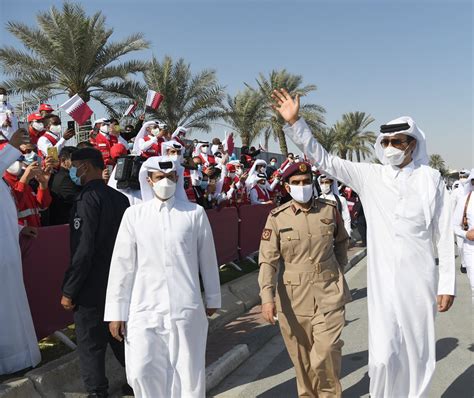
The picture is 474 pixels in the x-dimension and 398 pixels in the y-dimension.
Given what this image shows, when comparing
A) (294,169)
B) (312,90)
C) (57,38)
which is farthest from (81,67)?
(294,169)

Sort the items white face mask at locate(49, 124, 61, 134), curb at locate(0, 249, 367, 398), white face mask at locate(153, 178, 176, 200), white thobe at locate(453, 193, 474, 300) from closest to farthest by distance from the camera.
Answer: white face mask at locate(153, 178, 176, 200) → curb at locate(0, 249, 367, 398) → white thobe at locate(453, 193, 474, 300) → white face mask at locate(49, 124, 61, 134)

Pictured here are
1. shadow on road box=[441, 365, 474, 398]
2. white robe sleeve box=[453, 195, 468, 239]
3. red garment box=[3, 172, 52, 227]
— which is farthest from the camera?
white robe sleeve box=[453, 195, 468, 239]

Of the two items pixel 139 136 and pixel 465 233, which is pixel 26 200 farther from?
pixel 465 233

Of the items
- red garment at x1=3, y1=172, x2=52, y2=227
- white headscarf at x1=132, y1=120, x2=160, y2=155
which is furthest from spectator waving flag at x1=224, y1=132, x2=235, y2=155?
red garment at x1=3, y1=172, x2=52, y2=227

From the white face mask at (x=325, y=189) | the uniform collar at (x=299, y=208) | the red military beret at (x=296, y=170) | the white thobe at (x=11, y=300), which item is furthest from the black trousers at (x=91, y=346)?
the white face mask at (x=325, y=189)

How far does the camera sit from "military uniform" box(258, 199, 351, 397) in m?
4.17

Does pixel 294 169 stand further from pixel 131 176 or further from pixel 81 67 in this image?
pixel 81 67

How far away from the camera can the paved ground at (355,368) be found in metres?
4.79

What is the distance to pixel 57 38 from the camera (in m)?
17.7

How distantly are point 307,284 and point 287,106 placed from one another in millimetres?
1406

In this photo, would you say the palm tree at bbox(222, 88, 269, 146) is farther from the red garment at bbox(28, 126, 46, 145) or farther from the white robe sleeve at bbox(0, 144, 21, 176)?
the white robe sleeve at bbox(0, 144, 21, 176)

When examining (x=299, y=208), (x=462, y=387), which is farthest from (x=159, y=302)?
(x=462, y=387)

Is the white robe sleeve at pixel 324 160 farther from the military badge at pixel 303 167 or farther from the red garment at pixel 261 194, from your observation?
the red garment at pixel 261 194

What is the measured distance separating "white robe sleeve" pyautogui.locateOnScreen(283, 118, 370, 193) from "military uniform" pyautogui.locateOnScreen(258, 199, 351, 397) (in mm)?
385
